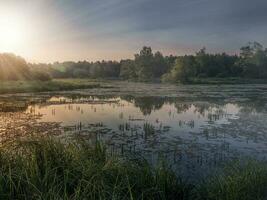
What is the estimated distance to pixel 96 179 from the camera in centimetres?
814

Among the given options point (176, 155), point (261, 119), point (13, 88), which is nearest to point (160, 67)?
point (13, 88)

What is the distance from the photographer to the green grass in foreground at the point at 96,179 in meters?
7.74

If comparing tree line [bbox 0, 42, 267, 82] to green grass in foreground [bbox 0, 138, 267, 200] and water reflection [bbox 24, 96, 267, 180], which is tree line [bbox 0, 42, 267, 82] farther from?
green grass in foreground [bbox 0, 138, 267, 200]

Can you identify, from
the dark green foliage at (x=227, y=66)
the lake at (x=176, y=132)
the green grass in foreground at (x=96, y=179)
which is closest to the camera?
the green grass in foreground at (x=96, y=179)

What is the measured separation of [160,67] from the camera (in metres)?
141

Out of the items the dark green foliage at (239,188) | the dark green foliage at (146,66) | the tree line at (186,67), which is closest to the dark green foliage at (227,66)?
the tree line at (186,67)

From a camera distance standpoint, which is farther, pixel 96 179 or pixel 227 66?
pixel 227 66

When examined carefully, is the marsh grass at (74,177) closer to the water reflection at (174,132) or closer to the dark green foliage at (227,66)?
the water reflection at (174,132)

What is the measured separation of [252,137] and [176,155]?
5.85 meters

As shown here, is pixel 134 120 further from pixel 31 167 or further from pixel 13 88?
pixel 13 88

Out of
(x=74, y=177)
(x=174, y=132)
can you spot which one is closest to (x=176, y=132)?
(x=174, y=132)

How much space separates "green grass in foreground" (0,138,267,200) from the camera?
7742 mm

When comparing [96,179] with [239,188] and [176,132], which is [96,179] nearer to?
[239,188]

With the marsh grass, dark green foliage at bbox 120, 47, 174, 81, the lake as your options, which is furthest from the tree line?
the marsh grass
